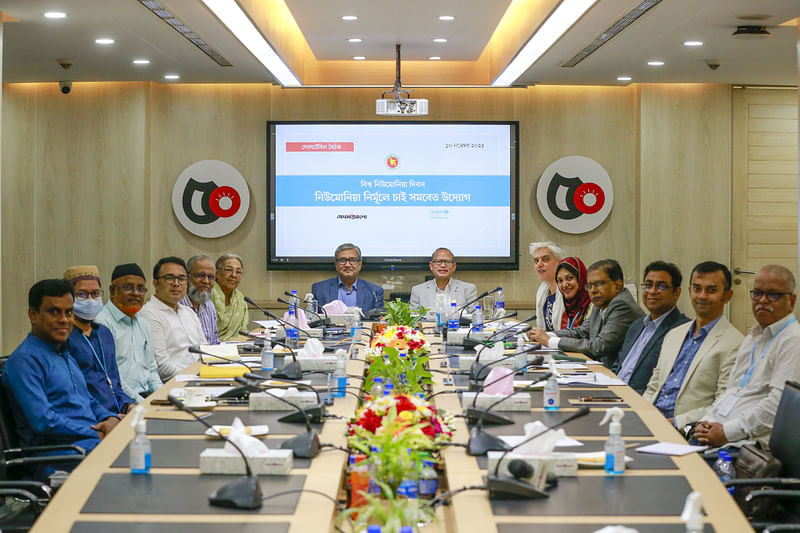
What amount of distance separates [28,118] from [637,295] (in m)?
6.39

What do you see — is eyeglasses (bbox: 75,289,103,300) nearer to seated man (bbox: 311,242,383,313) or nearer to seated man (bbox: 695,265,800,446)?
seated man (bbox: 695,265,800,446)

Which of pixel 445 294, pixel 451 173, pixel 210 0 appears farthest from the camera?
pixel 451 173

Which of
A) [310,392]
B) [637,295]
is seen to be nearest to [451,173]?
[637,295]

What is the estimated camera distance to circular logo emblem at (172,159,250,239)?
919 cm

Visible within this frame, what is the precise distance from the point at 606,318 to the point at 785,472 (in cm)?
266

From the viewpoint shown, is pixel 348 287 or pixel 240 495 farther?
pixel 348 287

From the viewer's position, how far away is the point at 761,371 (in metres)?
4.08

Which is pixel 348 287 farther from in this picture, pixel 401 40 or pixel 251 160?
A: pixel 401 40

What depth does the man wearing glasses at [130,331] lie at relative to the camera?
507 cm

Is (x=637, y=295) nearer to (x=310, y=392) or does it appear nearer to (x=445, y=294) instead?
(x=445, y=294)

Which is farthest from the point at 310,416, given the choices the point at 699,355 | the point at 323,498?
the point at 699,355

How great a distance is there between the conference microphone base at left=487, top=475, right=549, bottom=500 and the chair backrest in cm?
136

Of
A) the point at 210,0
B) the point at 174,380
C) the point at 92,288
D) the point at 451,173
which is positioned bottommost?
the point at 174,380

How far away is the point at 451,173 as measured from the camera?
30.4 feet
